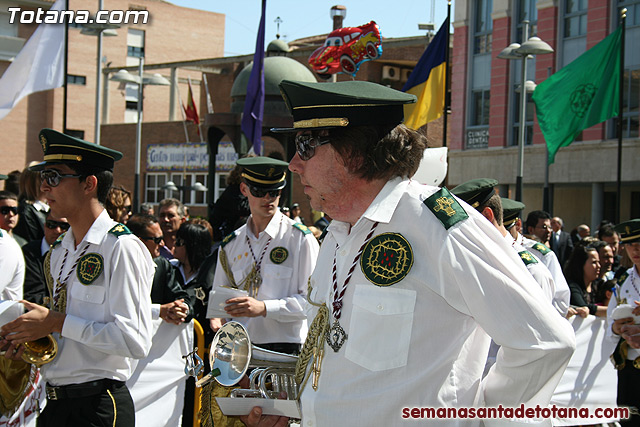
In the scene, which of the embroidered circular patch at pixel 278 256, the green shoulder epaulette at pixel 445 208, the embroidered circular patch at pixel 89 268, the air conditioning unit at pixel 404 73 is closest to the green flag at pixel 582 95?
the embroidered circular patch at pixel 278 256

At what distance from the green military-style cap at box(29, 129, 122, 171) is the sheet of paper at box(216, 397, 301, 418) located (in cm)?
198

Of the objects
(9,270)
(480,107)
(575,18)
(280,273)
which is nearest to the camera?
(9,270)

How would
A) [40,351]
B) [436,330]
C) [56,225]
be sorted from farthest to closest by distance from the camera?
[56,225]
[40,351]
[436,330]

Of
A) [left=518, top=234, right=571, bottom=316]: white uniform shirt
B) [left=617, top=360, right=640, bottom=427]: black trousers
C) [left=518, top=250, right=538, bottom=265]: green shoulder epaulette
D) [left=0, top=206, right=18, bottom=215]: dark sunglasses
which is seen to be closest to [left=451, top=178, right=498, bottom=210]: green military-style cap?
[left=518, top=250, right=538, bottom=265]: green shoulder epaulette

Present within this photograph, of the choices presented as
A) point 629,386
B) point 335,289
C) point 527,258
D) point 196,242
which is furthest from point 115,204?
point 629,386

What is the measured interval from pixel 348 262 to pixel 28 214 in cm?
625

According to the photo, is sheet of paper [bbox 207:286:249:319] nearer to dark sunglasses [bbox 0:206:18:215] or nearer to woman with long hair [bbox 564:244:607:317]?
dark sunglasses [bbox 0:206:18:215]

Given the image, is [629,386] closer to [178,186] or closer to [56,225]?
[56,225]

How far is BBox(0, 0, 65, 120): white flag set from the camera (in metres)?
11.7

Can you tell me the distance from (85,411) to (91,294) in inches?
24.8

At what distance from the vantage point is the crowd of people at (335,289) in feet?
8.34

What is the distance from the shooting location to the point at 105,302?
4160 mm

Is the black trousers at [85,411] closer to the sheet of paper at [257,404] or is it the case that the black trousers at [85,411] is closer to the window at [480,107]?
the sheet of paper at [257,404]

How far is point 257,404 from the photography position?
9.58ft
